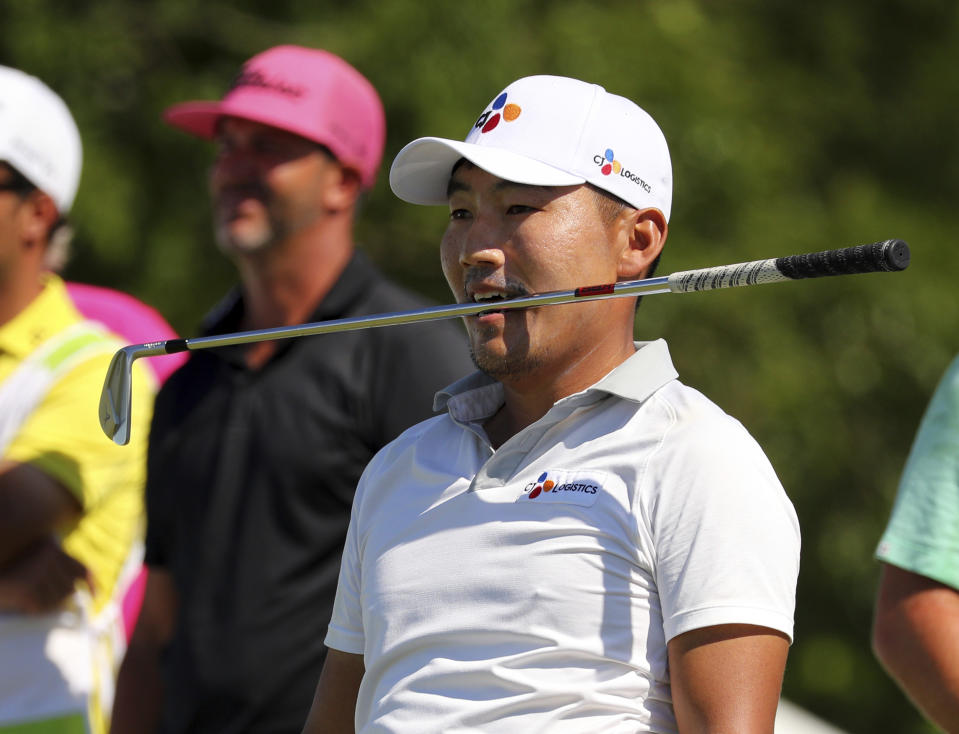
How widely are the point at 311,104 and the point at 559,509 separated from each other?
2.02 m

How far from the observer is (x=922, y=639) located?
275 cm

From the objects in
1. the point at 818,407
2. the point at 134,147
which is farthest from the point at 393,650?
the point at 818,407

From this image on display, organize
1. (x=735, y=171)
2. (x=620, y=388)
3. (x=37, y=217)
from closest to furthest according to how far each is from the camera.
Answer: (x=620, y=388), (x=37, y=217), (x=735, y=171)

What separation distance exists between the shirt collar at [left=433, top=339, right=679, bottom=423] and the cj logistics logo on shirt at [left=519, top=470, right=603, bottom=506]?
15 cm

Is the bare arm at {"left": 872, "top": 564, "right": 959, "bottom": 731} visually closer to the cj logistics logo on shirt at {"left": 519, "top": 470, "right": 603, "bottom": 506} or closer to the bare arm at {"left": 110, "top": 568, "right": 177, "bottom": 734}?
the cj logistics logo on shirt at {"left": 519, "top": 470, "right": 603, "bottom": 506}

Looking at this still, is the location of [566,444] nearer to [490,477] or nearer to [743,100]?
[490,477]

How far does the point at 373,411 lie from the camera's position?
3.39m

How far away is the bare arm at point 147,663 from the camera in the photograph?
3.48 meters

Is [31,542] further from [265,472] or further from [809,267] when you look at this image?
[809,267]

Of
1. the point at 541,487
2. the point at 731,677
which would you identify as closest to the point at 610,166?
the point at 541,487

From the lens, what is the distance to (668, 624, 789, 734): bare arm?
2039mm

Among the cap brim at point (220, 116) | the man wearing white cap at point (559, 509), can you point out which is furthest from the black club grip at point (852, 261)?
the cap brim at point (220, 116)

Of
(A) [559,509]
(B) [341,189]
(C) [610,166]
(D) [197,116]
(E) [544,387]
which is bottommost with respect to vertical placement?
(A) [559,509]

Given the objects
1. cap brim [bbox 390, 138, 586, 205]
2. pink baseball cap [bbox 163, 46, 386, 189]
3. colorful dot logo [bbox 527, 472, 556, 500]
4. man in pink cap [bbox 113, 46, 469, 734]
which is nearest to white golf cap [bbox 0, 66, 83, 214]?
pink baseball cap [bbox 163, 46, 386, 189]
